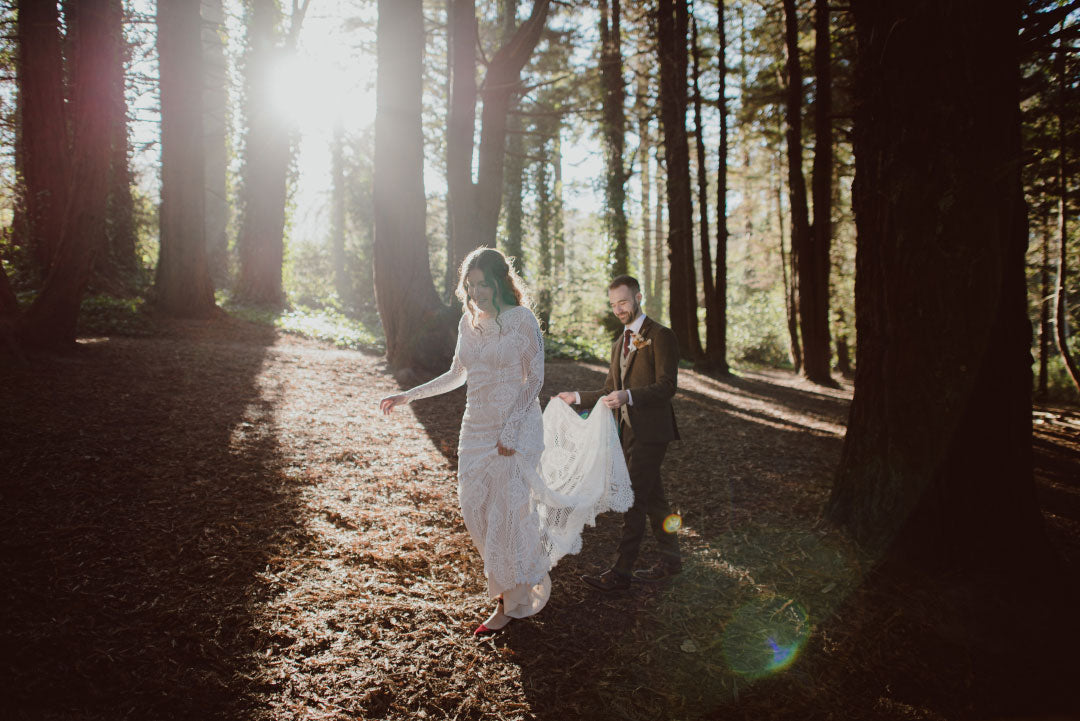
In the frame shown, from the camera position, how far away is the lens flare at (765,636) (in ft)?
11.0

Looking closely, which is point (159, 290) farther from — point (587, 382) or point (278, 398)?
point (587, 382)

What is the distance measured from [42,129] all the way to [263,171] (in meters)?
6.87

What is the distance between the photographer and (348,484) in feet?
17.7

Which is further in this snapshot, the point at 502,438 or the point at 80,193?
the point at 80,193

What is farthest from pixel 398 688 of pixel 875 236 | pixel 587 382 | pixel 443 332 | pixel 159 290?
pixel 159 290

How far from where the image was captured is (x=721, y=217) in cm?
1486

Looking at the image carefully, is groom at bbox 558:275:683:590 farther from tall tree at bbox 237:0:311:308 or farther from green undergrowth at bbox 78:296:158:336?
tall tree at bbox 237:0:311:308

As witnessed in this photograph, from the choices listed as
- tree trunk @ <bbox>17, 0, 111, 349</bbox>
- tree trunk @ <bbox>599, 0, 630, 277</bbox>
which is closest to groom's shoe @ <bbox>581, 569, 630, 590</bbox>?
tree trunk @ <bbox>17, 0, 111, 349</bbox>

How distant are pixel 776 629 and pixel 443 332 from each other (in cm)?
664

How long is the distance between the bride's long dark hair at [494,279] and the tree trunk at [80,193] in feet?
21.0

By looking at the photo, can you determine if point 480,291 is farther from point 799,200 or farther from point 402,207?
point 799,200

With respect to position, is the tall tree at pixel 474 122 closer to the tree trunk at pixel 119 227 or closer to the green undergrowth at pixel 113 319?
the green undergrowth at pixel 113 319

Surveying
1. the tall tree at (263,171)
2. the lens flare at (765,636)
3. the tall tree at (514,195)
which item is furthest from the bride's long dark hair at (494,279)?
the tall tree at (514,195)

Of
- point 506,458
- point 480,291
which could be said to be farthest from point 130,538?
point 480,291
